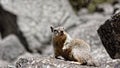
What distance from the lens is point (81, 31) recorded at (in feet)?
88.5

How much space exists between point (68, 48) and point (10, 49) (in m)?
15.5

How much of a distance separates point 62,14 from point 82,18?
2.56 m

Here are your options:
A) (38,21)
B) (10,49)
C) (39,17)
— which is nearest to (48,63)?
(10,49)

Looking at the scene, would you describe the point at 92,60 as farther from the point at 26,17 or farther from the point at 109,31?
the point at 26,17

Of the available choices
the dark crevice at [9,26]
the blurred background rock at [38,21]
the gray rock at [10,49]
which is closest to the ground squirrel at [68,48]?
the blurred background rock at [38,21]

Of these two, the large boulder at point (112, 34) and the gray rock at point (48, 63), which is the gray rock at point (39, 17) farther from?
the gray rock at point (48, 63)

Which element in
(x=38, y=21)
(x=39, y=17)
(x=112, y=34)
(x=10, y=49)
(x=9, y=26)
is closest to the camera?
(x=112, y=34)

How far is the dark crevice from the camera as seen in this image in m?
31.2

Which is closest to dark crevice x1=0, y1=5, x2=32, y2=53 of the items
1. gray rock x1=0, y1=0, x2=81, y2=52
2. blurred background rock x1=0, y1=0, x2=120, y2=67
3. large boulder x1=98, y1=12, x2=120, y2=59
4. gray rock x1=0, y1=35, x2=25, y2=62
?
blurred background rock x1=0, y1=0, x2=120, y2=67

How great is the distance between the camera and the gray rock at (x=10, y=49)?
28631mm

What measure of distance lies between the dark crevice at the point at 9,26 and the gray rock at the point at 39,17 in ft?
0.98

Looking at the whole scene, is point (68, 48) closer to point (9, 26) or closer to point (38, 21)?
point (38, 21)

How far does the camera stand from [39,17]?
3275 centimetres

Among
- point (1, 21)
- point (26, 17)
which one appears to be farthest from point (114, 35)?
point (1, 21)
